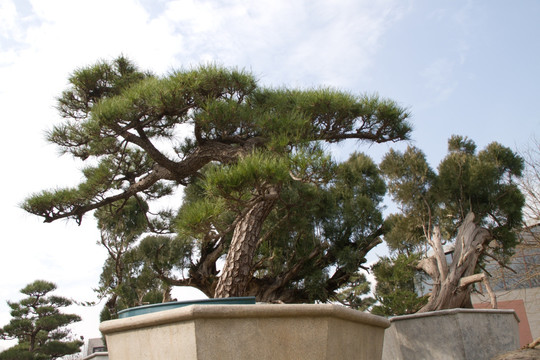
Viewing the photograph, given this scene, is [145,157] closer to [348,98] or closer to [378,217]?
[348,98]

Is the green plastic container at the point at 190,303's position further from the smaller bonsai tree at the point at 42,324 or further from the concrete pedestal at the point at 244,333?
the smaller bonsai tree at the point at 42,324

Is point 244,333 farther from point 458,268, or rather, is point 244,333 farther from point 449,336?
point 458,268

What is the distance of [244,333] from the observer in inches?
59.0

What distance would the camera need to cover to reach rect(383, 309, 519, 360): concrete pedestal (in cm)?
266

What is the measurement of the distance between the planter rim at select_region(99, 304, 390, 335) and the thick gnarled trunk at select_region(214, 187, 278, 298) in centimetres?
71

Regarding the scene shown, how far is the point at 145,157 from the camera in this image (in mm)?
3506

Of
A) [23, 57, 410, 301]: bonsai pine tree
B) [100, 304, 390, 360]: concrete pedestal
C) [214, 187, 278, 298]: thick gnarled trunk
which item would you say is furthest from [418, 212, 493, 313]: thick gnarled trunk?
[100, 304, 390, 360]: concrete pedestal

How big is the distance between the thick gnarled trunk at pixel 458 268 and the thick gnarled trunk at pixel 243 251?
3.15 metres

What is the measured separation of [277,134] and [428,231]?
392cm

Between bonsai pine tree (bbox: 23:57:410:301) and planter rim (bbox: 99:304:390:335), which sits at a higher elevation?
bonsai pine tree (bbox: 23:57:410:301)

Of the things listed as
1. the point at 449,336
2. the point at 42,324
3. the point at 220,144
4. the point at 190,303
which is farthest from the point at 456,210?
the point at 42,324

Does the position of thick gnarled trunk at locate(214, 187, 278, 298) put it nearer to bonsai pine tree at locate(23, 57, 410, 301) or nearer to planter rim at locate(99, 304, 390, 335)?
bonsai pine tree at locate(23, 57, 410, 301)

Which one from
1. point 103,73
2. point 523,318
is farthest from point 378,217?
point 523,318

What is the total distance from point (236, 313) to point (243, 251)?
37.3 inches
